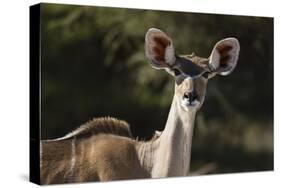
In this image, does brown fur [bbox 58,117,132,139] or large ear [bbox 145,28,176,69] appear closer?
brown fur [bbox 58,117,132,139]

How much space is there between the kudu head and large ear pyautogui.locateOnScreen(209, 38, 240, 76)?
20 millimetres

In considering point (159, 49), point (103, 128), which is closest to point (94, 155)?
point (103, 128)

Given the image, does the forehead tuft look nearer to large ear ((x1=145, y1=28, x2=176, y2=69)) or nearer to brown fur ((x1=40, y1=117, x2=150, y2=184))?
large ear ((x1=145, y1=28, x2=176, y2=69))

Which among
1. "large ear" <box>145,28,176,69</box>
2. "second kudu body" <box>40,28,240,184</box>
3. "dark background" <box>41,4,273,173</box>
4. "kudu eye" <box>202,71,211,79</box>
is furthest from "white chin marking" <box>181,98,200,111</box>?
"large ear" <box>145,28,176,69</box>

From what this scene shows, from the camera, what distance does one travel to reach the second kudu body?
6293 millimetres

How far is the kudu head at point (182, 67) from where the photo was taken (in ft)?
21.8

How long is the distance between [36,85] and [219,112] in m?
1.76

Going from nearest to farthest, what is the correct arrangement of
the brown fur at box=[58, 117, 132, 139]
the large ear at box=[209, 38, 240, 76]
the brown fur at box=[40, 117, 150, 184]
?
the brown fur at box=[40, 117, 150, 184] < the brown fur at box=[58, 117, 132, 139] < the large ear at box=[209, 38, 240, 76]

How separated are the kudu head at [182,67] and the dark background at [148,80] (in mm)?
59

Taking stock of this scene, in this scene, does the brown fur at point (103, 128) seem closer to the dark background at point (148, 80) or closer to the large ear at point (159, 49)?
the dark background at point (148, 80)

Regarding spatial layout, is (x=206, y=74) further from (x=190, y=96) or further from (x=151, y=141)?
(x=151, y=141)

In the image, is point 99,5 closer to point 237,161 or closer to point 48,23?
point 48,23

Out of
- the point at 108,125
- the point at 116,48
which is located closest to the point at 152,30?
the point at 116,48

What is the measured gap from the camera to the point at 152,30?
6648mm
